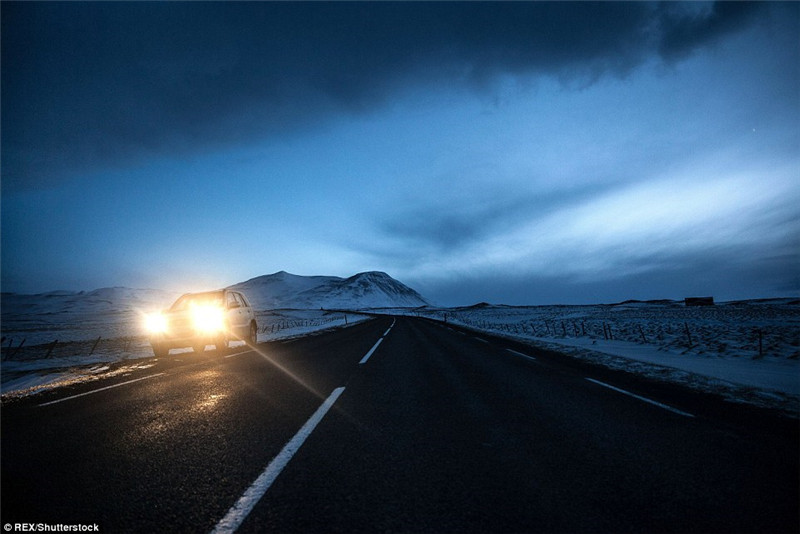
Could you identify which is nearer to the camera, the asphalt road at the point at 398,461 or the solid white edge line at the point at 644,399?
the asphalt road at the point at 398,461

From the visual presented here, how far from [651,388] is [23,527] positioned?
8.95 m

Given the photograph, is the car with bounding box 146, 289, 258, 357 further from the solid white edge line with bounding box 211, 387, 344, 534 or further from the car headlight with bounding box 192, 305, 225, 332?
the solid white edge line with bounding box 211, 387, 344, 534

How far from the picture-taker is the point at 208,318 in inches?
475

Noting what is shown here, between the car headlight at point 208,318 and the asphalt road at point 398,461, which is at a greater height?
the car headlight at point 208,318

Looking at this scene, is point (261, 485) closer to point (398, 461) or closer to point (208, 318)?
point (398, 461)

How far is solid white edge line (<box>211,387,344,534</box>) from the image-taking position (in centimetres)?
226

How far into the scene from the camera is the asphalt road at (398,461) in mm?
2404

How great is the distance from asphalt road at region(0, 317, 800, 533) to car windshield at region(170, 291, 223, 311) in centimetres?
622

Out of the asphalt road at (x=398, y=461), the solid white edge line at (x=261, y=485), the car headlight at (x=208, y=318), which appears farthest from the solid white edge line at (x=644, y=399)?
the car headlight at (x=208, y=318)

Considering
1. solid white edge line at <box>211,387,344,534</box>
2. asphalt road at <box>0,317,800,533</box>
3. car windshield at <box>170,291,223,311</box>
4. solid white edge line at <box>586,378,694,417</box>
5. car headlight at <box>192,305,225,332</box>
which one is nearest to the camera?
solid white edge line at <box>211,387,344,534</box>

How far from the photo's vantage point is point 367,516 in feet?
7.82

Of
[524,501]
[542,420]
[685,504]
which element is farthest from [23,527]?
[542,420]

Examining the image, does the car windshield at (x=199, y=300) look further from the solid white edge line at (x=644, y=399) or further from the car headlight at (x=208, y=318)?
the solid white edge line at (x=644, y=399)

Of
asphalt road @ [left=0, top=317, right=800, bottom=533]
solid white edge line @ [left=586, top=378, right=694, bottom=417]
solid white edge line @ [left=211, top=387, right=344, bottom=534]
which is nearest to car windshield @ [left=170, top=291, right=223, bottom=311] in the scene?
asphalt road @ [left=0, top=317, right=800, bottom=533]
